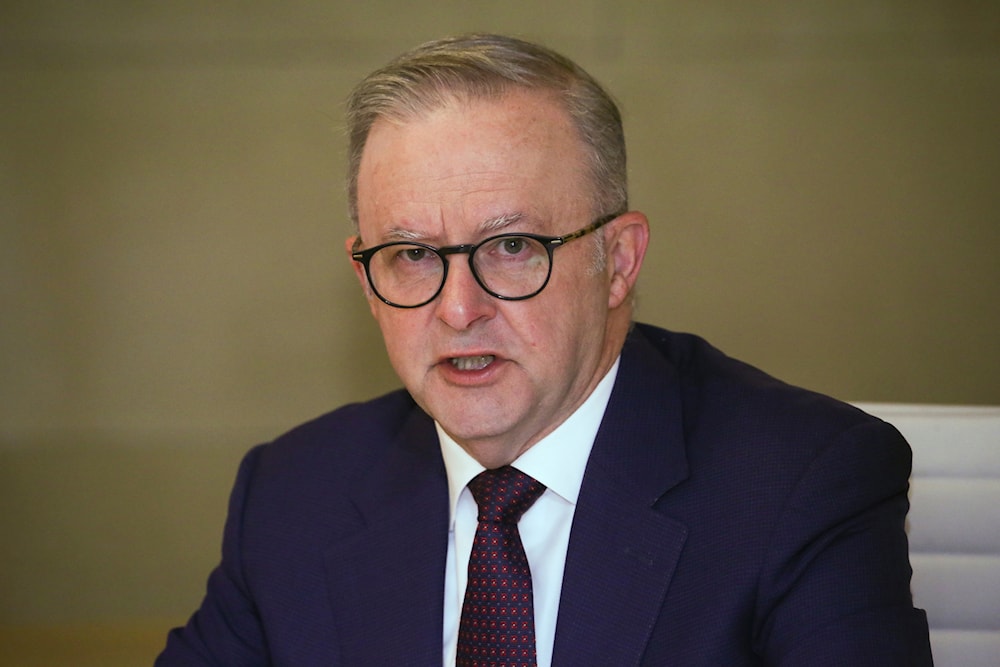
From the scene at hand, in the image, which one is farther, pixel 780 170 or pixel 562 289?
→ pixel 780 170

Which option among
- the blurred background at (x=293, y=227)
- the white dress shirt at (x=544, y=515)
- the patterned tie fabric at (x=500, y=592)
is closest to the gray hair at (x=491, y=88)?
the white dress shirt at (x=544, y=515)

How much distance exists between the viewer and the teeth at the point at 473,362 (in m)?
1.57

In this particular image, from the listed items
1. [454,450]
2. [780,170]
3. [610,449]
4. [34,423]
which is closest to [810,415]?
[610,449]

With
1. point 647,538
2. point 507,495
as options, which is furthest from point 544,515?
point 647,538

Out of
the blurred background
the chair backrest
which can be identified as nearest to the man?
the chair backrest

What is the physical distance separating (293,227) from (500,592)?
6.61 feet

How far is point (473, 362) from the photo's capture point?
1570 mm

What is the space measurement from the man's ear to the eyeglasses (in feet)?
0.34

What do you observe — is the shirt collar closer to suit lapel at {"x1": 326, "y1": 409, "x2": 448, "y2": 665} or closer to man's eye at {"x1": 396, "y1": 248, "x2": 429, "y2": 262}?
suit lapel at {"x1": 326, "y1": 409, "x2": 448, "y2": 665}

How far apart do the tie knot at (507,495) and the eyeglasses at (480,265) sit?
0.98 feet

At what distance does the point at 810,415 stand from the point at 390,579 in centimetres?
68

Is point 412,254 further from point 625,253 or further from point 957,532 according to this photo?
point 957,532

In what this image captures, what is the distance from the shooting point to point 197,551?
11.3ft

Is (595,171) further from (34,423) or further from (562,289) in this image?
(34,423)
